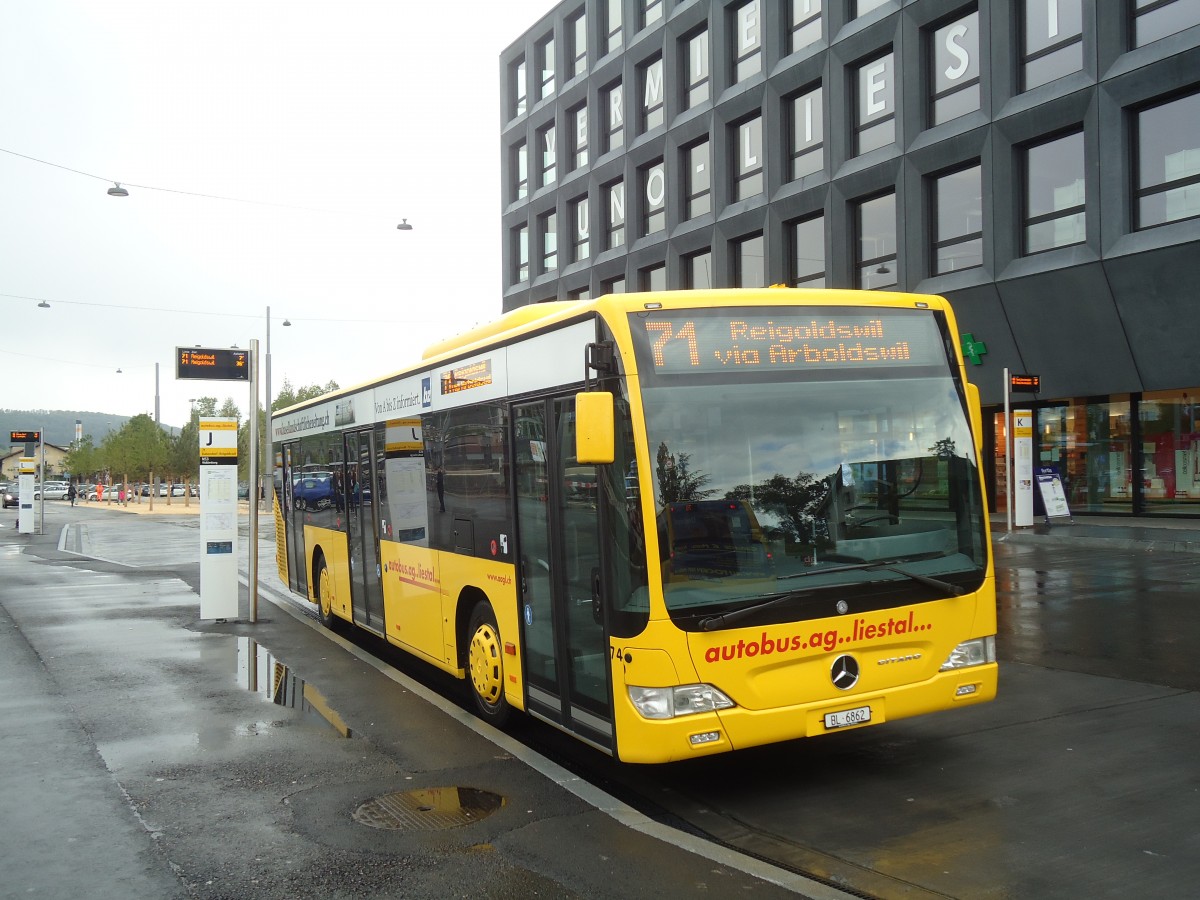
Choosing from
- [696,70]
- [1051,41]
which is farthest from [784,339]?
[696,70]

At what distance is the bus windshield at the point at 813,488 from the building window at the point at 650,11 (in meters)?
29.9

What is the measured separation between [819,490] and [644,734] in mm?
1565

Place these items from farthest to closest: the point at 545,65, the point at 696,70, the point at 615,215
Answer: the point at 545,65, the point at 615,215, the point at 696,70

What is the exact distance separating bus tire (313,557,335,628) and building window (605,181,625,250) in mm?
23596

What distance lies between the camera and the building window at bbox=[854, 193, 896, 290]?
2592 centimetres

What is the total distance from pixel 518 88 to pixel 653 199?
11893 millimetres

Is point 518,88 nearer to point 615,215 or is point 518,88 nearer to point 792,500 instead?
point 615,215

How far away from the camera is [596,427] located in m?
5.25

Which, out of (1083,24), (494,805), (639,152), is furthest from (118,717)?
(639,152)

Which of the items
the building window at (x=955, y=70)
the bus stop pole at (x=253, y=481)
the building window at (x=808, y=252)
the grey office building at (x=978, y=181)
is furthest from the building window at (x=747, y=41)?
the bus stop pole at (x=253, y=481)

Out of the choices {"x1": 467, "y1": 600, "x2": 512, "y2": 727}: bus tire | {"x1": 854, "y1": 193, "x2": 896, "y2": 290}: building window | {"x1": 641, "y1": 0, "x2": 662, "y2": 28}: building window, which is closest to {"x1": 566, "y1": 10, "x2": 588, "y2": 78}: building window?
{"x1": 641, "y1": 0, "x2": 662, "y2": 28}: building window

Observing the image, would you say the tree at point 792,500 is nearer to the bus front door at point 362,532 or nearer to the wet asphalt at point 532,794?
the wet asphalt at point 532,794

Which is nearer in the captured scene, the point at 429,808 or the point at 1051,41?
the point at 429,808

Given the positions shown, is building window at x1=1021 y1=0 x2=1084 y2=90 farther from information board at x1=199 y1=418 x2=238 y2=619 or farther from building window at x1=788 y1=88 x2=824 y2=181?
information board at x1=199 y1=418 x2=238 y2=619
